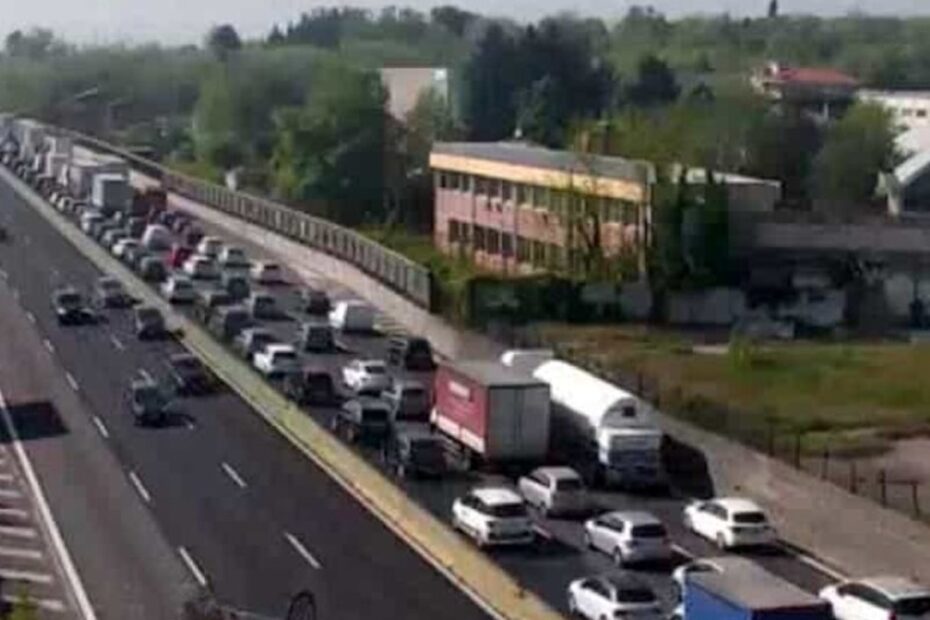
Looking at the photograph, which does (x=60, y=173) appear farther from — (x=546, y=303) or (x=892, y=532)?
(x=892, y=532)

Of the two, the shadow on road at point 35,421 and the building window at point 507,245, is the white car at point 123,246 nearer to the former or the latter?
the building window at point 507,245

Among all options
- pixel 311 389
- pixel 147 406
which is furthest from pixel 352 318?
pixel 147 406

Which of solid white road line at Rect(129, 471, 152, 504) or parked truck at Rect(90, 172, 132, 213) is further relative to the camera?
parked truck at Rect(90, 172, 132, 213)

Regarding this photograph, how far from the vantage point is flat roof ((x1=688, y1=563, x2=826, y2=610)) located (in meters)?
14.4

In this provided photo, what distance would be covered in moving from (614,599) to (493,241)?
2591cm

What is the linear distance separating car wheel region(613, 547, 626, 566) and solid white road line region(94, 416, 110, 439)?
7775 mm

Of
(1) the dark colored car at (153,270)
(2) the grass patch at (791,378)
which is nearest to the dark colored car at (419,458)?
(2) the grass patch at (791,378)

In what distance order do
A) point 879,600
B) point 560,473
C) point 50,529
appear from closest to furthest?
point 879,600
point 50,529
point 560,473

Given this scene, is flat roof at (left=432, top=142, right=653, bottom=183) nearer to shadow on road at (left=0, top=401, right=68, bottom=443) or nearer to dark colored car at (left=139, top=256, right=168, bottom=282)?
dark colored car at (left=139, top=256, right=168, bottom=282)

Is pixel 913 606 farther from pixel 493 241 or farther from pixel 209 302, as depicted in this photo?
pixel 493 241

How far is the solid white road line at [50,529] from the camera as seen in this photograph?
17938 mm

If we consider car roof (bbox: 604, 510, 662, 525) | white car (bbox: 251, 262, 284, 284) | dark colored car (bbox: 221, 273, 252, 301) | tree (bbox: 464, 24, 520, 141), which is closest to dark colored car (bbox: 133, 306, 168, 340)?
dark colored car (bbox: 221, 273, 252, 301)

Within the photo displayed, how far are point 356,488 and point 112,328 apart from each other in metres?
13.2

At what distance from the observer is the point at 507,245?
4181 cm
